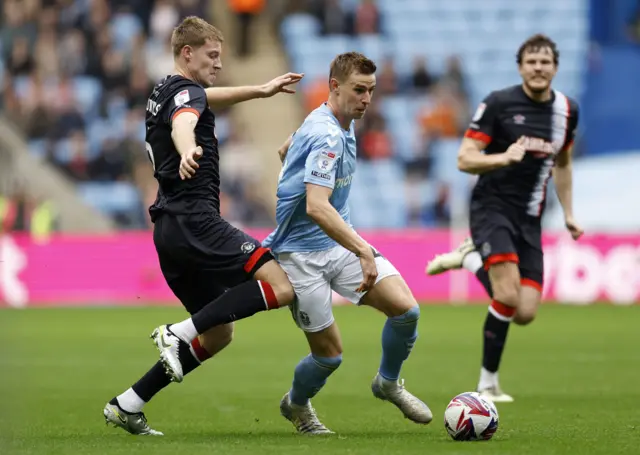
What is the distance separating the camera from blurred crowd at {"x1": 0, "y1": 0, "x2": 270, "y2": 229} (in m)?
24.3

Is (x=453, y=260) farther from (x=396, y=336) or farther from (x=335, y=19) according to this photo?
(x=335, y=19)

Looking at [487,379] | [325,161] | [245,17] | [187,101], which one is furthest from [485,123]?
[245,17]

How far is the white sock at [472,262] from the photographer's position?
10.3 meters

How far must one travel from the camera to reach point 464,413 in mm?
7184

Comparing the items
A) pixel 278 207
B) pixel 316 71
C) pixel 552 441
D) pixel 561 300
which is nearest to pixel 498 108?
pixel 278 207

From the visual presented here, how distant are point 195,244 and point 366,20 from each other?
19741mm

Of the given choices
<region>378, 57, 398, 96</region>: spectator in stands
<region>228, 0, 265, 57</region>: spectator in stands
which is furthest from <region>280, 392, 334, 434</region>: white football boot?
<region>228, 0, 265, 57</region>: spectator in stands

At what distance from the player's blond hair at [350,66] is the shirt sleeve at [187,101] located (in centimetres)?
80

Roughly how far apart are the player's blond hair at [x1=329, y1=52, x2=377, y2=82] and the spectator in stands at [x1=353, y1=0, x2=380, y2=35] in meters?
19.2

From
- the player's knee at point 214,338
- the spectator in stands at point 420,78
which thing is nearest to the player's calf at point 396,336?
the player's knee at point 214,338

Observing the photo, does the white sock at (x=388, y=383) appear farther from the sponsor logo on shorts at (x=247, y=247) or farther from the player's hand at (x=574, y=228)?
the player's hand at (x=574, y=228)

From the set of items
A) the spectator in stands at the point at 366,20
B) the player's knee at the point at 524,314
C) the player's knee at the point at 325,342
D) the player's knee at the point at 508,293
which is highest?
the spectator in stands at the point at 366,20

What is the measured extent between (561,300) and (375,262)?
526 inches

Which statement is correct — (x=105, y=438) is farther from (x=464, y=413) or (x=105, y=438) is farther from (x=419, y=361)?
(x=419, y=361)
